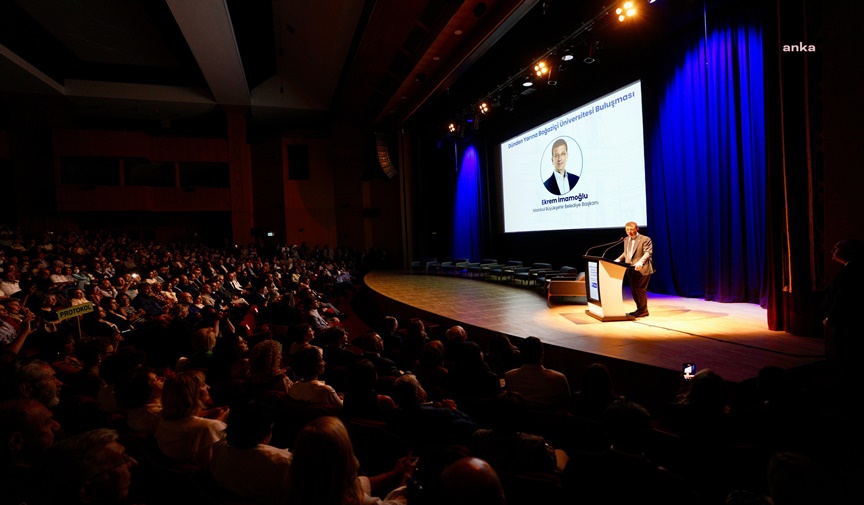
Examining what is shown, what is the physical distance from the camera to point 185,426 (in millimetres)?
1776

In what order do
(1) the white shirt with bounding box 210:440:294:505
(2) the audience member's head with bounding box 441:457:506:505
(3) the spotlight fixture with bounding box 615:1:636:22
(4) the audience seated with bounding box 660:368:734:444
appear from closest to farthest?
(2) the audience member's head with bounding box 441:457:506:505 → (1) the white shirt with bounding box 210:440:294:505 → (4) the audience seated with bounding box 660:368:734:444 → (3) the spotlight fixture with bounding box 615:1:636:22

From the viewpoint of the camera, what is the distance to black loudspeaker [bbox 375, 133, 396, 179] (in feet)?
46.1

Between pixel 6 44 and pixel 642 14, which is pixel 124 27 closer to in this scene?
pixel 6 44

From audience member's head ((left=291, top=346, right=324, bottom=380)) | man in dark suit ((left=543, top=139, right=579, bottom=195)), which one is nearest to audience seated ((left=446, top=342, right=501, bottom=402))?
audience member's head ((left=291, top=346, right=324, bottom=380))

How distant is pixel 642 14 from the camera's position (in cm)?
607

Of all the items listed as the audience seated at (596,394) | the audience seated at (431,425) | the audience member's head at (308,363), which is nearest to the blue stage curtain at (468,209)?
the audience member's head at (308,363)

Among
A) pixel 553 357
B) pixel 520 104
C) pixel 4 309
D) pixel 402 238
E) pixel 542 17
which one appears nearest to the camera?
pixel 553 357

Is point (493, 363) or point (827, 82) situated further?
point (827, 82)

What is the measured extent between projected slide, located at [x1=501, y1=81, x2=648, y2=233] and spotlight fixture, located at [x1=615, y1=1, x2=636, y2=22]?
180 centimetres

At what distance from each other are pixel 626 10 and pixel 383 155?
9.63m

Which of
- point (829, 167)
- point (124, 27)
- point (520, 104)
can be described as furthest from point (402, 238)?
point (829, 167)

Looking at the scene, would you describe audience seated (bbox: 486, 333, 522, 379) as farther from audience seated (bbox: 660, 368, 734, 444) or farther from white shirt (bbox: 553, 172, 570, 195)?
white shirt (bbox: 553, 172, 570, 195)

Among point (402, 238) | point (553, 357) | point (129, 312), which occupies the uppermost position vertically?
point (402, 238)

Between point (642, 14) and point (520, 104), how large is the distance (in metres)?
3.74
